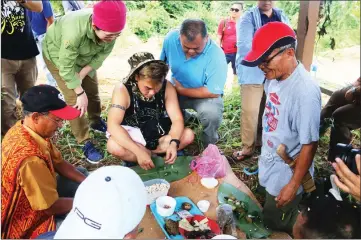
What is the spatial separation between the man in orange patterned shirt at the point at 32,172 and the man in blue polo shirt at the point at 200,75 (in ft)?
4.85

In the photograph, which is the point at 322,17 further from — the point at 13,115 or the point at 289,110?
the point at 13,115

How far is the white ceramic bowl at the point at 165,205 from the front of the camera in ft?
7.93

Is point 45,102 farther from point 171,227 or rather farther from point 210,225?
point 210,225

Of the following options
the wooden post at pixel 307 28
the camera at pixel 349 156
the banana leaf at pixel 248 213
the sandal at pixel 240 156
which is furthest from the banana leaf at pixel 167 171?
the camera at pixel 349 156

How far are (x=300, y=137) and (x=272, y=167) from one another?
41cm

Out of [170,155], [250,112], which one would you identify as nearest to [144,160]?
[170,155]

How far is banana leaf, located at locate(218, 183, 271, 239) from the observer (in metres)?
2.44

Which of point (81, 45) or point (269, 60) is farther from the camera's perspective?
point (81, 45)

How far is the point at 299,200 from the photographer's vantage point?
2.40 meters

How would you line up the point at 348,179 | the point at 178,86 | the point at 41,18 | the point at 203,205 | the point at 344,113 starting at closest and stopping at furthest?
the point at 348,179, the point at 203,205, the point at 344,113, the point at 178,86, the point at 41,18

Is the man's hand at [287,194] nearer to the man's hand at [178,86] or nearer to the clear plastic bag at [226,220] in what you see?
the clear plastic bag at [226,220]

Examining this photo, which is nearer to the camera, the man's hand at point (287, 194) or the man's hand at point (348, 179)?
the man's hand at point (348, 179)

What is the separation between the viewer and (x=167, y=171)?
3027mm

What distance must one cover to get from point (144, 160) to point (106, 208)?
5.25 ft
